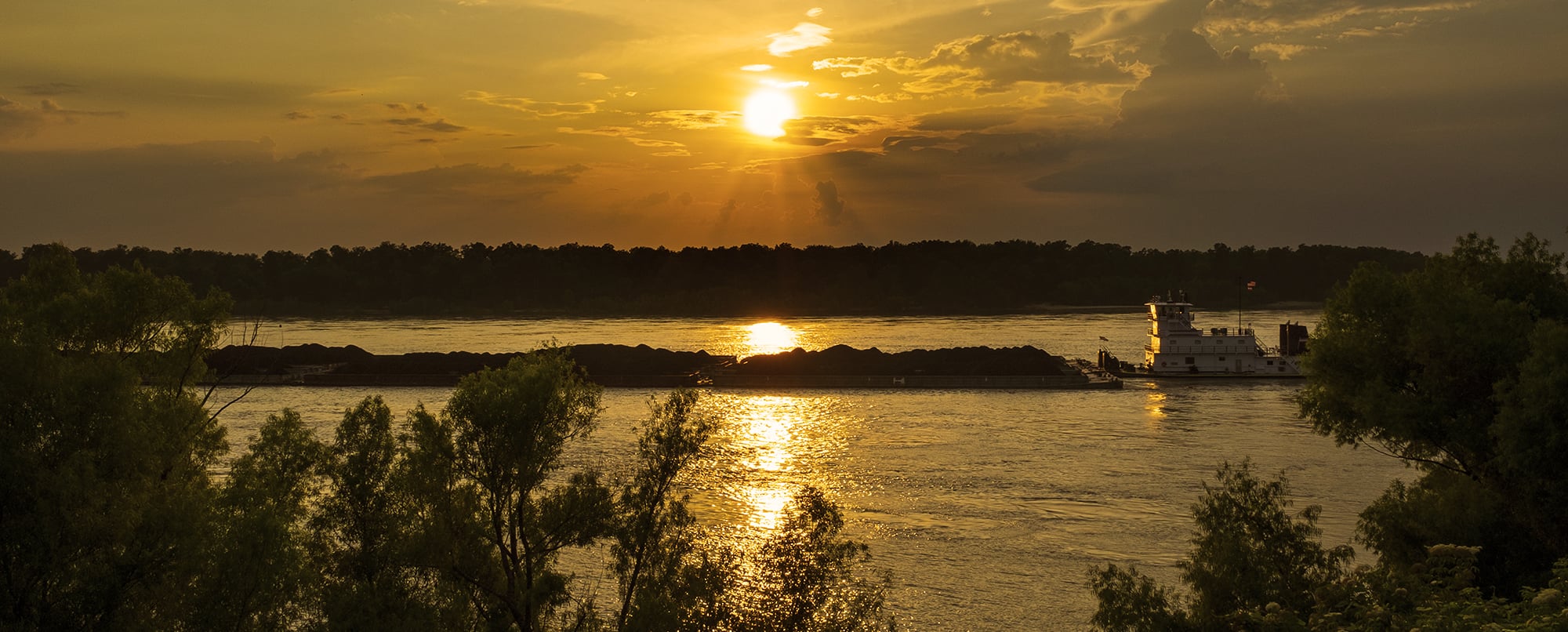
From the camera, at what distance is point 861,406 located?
239 feet

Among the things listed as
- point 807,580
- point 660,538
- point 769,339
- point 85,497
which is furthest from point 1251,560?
point 769,339

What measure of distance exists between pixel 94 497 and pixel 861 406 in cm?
5956

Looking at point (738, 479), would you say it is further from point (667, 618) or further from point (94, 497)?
point (94, 497)

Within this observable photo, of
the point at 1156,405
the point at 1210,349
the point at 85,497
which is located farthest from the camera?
the point at 1210,349

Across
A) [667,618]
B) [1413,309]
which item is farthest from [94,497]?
[1413,309]

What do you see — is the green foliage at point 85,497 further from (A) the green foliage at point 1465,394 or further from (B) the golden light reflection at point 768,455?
(A) the green foliage at point 1465,394

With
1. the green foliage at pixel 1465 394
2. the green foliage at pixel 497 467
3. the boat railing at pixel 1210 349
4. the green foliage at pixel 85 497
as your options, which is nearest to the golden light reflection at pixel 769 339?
the boat railing at pixel 1210 349

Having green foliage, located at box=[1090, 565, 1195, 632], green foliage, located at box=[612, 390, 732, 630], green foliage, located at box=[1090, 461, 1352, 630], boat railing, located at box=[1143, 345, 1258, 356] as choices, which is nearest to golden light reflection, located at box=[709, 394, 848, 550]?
green foliage, located at box=[612, 390, 732, 630]

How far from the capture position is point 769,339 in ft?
455

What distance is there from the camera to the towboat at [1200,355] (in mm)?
85125

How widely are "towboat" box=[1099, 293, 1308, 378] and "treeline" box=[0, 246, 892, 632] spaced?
235 feet

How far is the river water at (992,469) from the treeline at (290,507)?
3613 mm

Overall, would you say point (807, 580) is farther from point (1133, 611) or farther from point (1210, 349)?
point (1210, 349)

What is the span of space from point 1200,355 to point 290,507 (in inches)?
3085
